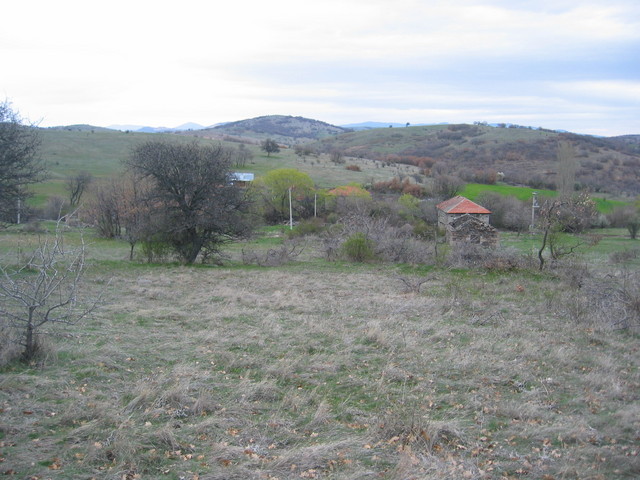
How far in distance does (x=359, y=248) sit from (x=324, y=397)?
15.2 m

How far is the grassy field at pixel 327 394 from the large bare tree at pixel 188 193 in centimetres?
784

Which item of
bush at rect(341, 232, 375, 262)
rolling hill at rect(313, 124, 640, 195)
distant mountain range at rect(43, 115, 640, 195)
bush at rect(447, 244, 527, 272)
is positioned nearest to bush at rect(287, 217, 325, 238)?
bush at rect(341, 232, 375, 262)

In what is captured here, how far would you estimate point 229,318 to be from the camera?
10188mm

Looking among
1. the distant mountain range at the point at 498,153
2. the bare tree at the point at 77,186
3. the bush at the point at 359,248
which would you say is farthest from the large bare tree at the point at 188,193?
the distant mountain range at the point at 498,153

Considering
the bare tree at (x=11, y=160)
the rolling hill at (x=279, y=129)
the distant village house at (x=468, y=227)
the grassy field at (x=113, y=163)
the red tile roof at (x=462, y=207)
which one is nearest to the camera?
the bare tree at (x=11, y=160)

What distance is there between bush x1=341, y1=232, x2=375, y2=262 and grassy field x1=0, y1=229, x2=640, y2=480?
364 inches

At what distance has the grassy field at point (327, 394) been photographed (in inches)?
178

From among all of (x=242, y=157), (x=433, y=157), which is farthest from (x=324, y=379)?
(x=433, y=157)

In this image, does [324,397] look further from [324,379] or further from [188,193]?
[188,193]

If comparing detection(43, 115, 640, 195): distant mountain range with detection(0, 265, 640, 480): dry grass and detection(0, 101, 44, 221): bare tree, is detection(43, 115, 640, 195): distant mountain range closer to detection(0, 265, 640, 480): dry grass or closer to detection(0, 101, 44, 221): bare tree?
detection(0, 265, 640, 480): dry grass

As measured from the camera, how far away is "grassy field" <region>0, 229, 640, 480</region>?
4.52 m

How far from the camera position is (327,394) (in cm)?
623

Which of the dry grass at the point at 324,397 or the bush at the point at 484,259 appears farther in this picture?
the bush at the point at 484,259

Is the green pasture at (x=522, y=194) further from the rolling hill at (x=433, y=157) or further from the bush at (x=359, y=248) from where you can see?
the bush at (x=359, y=248)
